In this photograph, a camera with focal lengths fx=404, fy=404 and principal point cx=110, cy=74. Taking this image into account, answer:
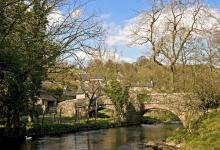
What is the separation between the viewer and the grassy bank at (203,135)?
84.9 feet

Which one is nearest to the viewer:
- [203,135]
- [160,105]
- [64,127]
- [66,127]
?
[203,135]

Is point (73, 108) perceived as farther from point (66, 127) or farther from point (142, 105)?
point (66, 127)

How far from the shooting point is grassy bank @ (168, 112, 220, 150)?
2587 cm

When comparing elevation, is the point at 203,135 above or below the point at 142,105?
below

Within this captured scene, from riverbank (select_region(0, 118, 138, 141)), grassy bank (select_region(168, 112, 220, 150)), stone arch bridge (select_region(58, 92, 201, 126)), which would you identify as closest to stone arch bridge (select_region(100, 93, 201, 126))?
stone arch bridge (select_region(58, 92, 201, 126))

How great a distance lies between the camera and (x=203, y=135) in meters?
29.7

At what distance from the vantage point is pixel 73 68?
20.2 meters

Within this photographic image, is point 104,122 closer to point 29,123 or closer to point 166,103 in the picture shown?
point 166,103

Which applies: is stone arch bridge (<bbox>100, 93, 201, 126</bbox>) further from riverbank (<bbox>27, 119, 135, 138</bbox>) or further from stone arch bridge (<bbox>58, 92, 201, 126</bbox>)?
riverbank (<bbox>27, 119, 135, 138</bbox>)

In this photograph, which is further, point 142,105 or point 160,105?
point 142,105

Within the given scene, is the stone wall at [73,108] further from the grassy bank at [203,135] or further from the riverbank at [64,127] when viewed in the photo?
the grassy bank at [203,135]

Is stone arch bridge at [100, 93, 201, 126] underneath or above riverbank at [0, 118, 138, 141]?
above

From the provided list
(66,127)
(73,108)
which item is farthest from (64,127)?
(73,108)

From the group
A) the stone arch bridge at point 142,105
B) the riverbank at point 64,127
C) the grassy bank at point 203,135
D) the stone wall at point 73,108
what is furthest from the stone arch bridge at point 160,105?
the riverbank at point 64,127
